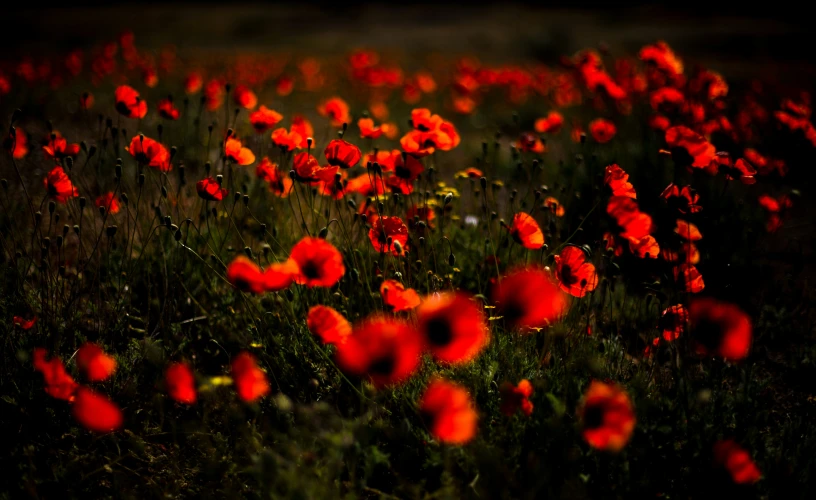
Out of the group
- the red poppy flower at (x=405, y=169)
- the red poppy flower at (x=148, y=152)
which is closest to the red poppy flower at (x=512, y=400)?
the red poppy flower at (x=405, y=169)

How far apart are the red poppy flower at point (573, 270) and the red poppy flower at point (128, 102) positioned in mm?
2052

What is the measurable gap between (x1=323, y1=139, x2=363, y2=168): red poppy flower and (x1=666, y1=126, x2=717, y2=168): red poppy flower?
129 cm

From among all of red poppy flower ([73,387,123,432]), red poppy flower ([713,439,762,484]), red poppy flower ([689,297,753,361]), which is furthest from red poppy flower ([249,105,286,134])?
red poppy flower ([713,439,762,484])

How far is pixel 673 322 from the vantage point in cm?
194

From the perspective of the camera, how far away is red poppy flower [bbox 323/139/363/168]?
2195mm

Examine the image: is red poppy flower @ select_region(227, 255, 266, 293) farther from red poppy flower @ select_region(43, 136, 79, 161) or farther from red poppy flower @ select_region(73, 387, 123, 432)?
red poppy flower @ select_region(43, 136, 79, 161)

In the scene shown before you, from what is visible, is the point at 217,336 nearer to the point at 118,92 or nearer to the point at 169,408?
the point at 169,408

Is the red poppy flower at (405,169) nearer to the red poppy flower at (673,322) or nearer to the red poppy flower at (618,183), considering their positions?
the red poppy flower at (618,183)

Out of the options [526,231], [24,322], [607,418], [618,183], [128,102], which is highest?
[128,102]

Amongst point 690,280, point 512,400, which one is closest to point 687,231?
point 690,280

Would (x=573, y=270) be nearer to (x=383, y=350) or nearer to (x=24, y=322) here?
(x=383, y=350)

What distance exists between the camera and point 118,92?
2621 mm

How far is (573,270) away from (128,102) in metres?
2.17

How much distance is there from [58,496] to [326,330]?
39.2 inches
